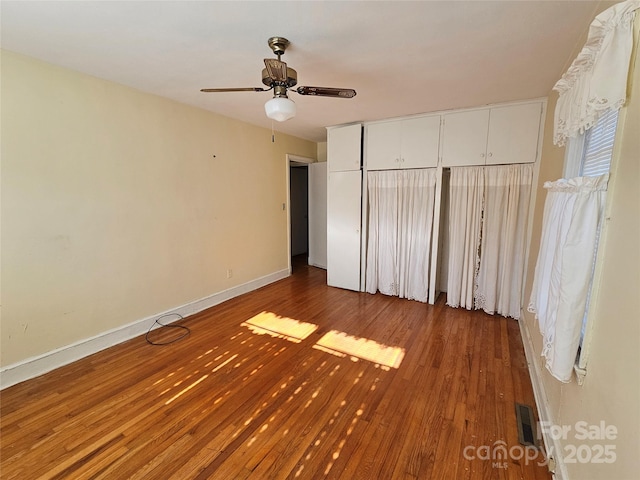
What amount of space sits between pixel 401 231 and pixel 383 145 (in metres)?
1.21

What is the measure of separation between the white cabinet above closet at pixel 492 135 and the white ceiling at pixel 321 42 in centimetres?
25

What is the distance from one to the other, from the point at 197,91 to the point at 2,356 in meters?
2.78

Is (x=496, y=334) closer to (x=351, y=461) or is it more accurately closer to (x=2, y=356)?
(x=351, y=461)

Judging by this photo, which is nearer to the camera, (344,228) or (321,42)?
(321,42)

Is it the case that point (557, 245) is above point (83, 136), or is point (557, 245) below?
below

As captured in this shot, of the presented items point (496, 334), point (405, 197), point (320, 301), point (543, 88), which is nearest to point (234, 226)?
point (320, 301)

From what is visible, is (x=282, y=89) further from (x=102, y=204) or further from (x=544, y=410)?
(x=544, y=410)

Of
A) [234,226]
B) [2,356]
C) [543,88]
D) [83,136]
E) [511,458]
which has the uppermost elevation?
[543,88]

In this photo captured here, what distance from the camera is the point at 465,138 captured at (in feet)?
10.9

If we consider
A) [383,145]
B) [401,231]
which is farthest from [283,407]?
[383,145]

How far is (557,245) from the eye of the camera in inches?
57.8

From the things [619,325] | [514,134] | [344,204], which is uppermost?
[514,134]

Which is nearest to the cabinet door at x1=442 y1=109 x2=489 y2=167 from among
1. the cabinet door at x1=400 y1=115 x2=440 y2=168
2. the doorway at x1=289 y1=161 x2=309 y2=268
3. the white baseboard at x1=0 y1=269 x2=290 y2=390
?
the cabinet door at x1=400 y1=115 x2=440 y2=168

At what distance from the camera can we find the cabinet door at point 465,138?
3.22 metres
